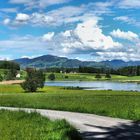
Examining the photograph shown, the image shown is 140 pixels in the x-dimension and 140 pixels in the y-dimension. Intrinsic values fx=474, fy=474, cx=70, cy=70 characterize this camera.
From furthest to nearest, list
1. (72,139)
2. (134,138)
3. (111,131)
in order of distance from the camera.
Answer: (111,131) → (134,138) → (72,139)

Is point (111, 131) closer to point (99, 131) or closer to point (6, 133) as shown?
point (99, 131)

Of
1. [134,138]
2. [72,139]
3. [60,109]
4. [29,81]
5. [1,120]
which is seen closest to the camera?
[72,139]

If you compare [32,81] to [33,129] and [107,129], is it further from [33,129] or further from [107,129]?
[33,129]

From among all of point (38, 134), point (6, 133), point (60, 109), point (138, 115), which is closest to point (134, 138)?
point (38, 134)

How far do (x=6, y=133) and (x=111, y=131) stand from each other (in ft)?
15.3

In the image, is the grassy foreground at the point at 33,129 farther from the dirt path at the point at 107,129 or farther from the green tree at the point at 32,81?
the green tree at the point at 32,81

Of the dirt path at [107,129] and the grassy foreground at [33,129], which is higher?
the grassy foreground at [33,129]

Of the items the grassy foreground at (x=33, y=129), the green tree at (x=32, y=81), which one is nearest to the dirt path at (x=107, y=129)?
the grassy foreground at (x=33, y=129)

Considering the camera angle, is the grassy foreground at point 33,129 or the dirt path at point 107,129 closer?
the grassy foreground at point 33,129

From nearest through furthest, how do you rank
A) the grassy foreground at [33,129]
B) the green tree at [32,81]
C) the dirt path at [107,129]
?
the grassy foreground at [33,129]
the dirt path at [107,129]
the green tree at [32,81]

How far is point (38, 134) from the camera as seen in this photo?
Answer: 18.5 m

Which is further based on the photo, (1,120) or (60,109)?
(60,109)

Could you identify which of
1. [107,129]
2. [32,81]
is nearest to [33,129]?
[107,129]

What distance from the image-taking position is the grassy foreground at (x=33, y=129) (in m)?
17.8
